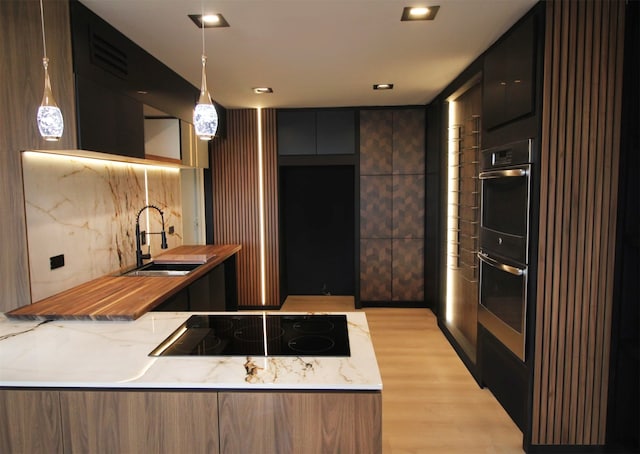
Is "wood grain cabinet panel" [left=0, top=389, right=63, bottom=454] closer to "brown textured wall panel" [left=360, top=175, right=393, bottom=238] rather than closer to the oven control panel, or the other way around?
the oven control panel

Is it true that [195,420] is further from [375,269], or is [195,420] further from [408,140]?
[408,140]

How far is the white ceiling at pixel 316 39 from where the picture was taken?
2.30m

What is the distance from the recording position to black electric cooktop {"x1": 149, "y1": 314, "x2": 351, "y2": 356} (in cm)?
173

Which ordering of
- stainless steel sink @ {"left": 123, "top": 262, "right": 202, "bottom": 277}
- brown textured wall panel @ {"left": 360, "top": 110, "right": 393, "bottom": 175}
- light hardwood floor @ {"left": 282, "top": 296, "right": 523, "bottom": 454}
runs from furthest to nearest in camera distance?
brown textured wall panel @ {"left": 360, "top": 110, "right": 393, "bottom": 175} → stainless steel sink @ {"left": 123, "top": 262, "right": 202, "bottom": 277} → light hardwood floor @ {"left": 282, "top": 296, "right": 523, "bottom": 454}

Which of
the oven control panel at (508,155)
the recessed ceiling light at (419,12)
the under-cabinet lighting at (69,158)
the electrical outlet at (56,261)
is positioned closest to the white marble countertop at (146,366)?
the electrical outlet at (56,261)

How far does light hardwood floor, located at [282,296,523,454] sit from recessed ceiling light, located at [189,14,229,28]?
2759 millimetres

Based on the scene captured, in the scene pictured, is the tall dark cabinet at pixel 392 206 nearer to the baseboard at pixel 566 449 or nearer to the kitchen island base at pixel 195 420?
the baseboard at pixel 566 449

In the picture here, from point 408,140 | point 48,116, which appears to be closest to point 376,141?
point 408,140

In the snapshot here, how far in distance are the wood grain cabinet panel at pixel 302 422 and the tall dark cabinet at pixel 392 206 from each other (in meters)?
3.92

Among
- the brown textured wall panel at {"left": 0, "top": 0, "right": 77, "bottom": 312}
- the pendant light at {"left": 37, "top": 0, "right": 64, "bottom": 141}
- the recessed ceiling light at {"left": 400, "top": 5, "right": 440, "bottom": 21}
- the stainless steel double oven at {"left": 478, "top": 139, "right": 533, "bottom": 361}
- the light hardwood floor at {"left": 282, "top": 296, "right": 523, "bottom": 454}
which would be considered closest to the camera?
the pendant light at {"left": 37, "top": 0, "right": 64, "bottom": 141}

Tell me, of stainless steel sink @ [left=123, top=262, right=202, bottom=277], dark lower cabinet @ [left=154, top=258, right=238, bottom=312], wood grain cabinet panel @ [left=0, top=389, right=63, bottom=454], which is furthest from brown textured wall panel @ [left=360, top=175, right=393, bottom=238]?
wood grain cabinet panel @ [left=0, top=389, right=63, bottom=454]

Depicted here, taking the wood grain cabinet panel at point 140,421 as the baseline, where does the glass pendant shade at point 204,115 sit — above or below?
above

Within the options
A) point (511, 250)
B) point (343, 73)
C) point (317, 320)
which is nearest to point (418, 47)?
point (343, 73)

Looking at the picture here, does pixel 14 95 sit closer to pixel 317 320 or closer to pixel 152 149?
pixel 152 149
